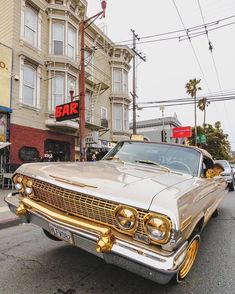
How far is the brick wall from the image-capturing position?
44.3 ft

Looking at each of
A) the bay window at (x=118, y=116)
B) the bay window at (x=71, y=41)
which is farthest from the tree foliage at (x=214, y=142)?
the bay window at (x=71, y=41)

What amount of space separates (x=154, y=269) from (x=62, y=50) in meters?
16.4

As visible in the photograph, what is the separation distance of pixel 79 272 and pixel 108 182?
1.42 metres

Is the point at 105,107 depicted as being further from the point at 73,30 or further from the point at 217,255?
the point at 217,255

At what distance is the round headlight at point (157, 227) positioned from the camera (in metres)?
2.29

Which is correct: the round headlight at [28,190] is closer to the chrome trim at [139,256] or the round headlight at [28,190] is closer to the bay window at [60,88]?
the chrome trim at [139,256]

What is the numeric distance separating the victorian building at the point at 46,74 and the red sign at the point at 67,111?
1.07 metres

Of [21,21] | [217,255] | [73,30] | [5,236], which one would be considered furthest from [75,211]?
[73,30]

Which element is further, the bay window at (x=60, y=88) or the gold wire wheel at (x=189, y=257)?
the bay window at (x=60, y=88)

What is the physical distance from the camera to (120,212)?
2.48m

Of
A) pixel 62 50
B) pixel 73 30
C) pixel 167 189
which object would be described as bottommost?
pixel 167 189

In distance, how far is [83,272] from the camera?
342cm

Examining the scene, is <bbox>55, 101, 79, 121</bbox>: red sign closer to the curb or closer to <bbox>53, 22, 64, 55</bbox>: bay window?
<bbox>53, 22, 64, 55</bbox>: bay window

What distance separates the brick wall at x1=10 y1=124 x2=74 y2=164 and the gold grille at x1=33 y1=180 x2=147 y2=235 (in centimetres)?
1105
